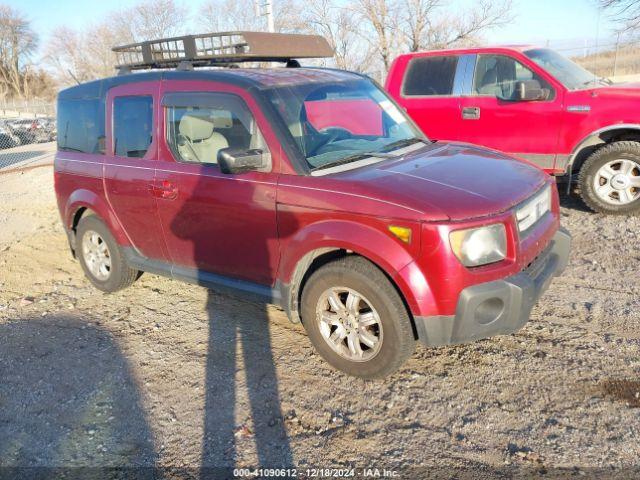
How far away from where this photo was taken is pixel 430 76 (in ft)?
23.8

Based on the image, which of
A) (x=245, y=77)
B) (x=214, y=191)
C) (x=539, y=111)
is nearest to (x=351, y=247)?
(x=214, y=191)

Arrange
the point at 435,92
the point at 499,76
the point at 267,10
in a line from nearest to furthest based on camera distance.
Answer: the point at 499,76
the point at 435,92
the point at 267,10

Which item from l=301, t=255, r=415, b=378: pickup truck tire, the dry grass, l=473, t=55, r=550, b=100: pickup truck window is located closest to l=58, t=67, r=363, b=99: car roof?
l=301, t=255, r=415, b=378: pickup truck tire

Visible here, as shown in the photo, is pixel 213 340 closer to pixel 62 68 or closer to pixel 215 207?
pixel 215 207

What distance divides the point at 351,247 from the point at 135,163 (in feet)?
7.12

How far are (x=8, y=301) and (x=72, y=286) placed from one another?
0.58 m

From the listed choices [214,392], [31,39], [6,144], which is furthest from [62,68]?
[214,392]

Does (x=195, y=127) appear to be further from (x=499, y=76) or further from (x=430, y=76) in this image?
(x=499, y=76)

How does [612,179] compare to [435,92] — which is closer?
[612,179]

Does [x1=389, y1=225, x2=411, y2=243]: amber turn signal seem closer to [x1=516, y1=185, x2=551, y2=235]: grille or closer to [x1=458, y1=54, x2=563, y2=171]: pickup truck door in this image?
[x1=516, y1=185, x2=551, y2=235]: grille

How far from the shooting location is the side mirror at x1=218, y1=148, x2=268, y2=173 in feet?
11.3

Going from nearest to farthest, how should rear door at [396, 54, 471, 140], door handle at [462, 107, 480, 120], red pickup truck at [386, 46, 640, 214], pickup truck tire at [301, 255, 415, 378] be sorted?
pickup truck tire at [301, 255, 415, 378]
red pickup truck at [386, 46, 640, 214]
door handle at [462, 107, 480, 120]
rear door at [396, 54, 471, 140]

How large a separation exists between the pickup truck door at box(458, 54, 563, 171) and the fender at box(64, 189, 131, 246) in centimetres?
447

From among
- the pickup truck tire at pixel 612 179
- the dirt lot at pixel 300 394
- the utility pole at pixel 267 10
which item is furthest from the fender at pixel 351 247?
the utility pole at pixel 267 10
